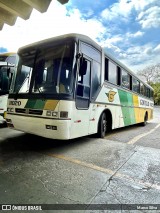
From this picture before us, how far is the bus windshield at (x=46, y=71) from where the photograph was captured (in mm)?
4242

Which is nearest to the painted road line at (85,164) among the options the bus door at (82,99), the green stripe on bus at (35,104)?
the bus door at (82,99)

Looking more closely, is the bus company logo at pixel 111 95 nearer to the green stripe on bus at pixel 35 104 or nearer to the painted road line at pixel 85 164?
the green stripe on bus at pixel 35 104

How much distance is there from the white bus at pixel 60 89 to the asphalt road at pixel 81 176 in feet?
1.86

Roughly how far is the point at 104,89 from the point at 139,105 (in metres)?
5.20

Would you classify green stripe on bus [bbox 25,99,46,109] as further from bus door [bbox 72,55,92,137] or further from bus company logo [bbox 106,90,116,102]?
bus company logo [bbox 106,90,116,102]

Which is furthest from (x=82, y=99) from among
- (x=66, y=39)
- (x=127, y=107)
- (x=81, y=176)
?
(x=127, y=107)

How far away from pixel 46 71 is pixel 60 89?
2.47 ft

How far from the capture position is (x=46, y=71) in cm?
460

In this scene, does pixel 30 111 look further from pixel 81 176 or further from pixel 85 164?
pixel 81 176

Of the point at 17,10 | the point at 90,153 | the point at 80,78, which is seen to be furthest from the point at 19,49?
the point at 90,153

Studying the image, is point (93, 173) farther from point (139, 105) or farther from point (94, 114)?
point (139, 105)

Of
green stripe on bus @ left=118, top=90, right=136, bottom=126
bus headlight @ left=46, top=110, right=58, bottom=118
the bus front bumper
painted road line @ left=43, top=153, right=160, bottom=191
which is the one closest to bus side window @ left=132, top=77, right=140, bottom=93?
green stripe on bus @ left=118, top=90, right=136, bottom=126

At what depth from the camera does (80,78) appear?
14.9ft

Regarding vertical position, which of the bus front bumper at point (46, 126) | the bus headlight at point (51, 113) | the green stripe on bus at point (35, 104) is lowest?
the bus front bumper at point (46, 126)
